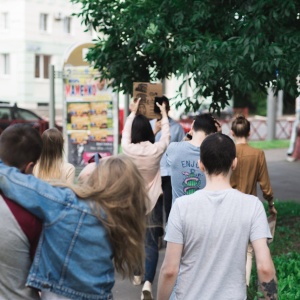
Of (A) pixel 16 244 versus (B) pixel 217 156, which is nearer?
(A) pixel 16 244

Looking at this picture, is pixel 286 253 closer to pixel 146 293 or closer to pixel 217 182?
pixel 146 293

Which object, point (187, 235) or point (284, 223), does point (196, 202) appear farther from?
point (284, 223)

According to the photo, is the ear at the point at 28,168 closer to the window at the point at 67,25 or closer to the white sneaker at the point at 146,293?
the white sneaker at the point at 146,293

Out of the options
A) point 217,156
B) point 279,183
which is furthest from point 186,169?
point 279,183

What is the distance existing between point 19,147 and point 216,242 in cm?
103

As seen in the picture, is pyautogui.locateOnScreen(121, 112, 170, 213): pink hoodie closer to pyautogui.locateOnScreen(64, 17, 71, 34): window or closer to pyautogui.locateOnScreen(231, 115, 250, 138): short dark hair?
pyautogui.locateOnScreen(231, 115, 250, 138): short dark hair

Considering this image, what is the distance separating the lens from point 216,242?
346 cm

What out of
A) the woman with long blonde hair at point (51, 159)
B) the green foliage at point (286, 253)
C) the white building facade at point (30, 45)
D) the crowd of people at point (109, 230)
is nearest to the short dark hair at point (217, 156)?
the crowd of people at point (109, 230)

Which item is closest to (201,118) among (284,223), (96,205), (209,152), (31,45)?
(209,152)

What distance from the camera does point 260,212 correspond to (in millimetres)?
3480

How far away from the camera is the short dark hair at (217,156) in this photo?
141 inches

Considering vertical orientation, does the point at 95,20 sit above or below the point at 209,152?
above

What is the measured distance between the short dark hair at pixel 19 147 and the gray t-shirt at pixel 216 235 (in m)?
0.78

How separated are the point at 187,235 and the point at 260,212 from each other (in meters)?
0.36
